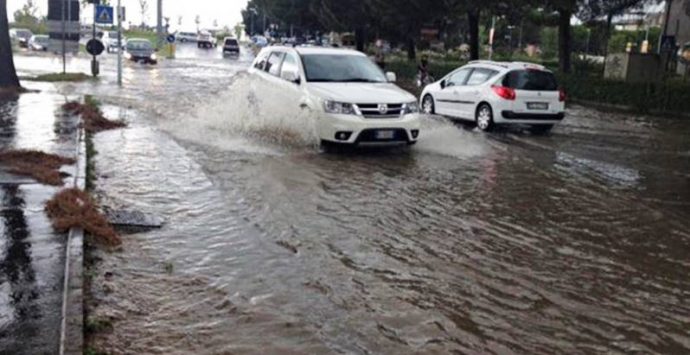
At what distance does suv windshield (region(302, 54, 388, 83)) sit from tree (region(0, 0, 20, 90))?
11380 mm

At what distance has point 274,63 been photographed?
47.8 feet

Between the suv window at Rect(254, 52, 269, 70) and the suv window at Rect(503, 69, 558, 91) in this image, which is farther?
the suv window at Rect(503, 69, 558, 91)

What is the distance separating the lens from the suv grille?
39.7 feet

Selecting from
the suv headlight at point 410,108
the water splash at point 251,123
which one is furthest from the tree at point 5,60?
the suv headlight at point 410,108

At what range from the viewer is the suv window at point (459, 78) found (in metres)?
17.6

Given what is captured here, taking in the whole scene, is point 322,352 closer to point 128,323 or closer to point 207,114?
point 128,323

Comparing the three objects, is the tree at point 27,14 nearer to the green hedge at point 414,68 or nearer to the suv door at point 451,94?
the green hedge at point 414,68

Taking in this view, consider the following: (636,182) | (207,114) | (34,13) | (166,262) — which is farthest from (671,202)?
(34,13)

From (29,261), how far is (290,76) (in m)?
7.87

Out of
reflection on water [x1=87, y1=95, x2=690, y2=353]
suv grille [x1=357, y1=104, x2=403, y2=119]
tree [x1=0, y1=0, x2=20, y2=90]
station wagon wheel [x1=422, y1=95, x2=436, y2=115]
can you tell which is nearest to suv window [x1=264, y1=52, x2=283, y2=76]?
reflection on water [x1=87, y1=95, x2=690, y2=353]

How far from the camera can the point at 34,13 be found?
333 feet

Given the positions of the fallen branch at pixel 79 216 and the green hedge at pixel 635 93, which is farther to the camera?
the green hedge at pixel 635 93

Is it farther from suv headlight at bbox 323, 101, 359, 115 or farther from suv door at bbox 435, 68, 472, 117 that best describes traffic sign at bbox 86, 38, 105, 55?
suv headlight at bbox 323, 101, 359, 115

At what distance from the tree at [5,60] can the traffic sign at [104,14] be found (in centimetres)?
467
